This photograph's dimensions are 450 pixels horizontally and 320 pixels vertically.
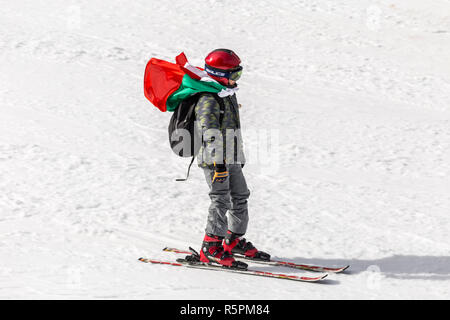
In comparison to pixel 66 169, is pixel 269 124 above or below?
above

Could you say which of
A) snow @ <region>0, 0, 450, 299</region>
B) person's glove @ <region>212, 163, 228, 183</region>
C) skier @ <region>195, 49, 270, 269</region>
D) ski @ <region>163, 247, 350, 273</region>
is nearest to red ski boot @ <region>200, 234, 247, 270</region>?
skier @ <region>195, 49, 270, 269</region>

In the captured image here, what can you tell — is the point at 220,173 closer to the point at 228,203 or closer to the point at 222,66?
the point at 228,203

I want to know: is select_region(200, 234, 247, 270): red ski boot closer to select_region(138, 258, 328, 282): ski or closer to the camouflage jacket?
select_region(138, 258, 328, 282): ski

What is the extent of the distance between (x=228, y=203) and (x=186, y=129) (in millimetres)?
766

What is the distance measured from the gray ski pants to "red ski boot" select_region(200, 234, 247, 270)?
0.07 metres

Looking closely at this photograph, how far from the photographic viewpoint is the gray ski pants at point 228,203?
538cm

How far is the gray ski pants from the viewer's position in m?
5.38

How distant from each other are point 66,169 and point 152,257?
2539 millimetres

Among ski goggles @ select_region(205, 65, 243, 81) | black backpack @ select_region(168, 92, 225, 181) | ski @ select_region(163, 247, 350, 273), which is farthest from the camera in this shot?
ski @ select_region(163, 247, 350, 273)

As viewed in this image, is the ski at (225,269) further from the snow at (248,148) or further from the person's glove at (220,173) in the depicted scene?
the person's glove at (220,173)

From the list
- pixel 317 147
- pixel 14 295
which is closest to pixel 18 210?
pixel 14 295

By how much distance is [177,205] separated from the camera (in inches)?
274

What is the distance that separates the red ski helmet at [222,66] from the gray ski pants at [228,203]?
0.79m
